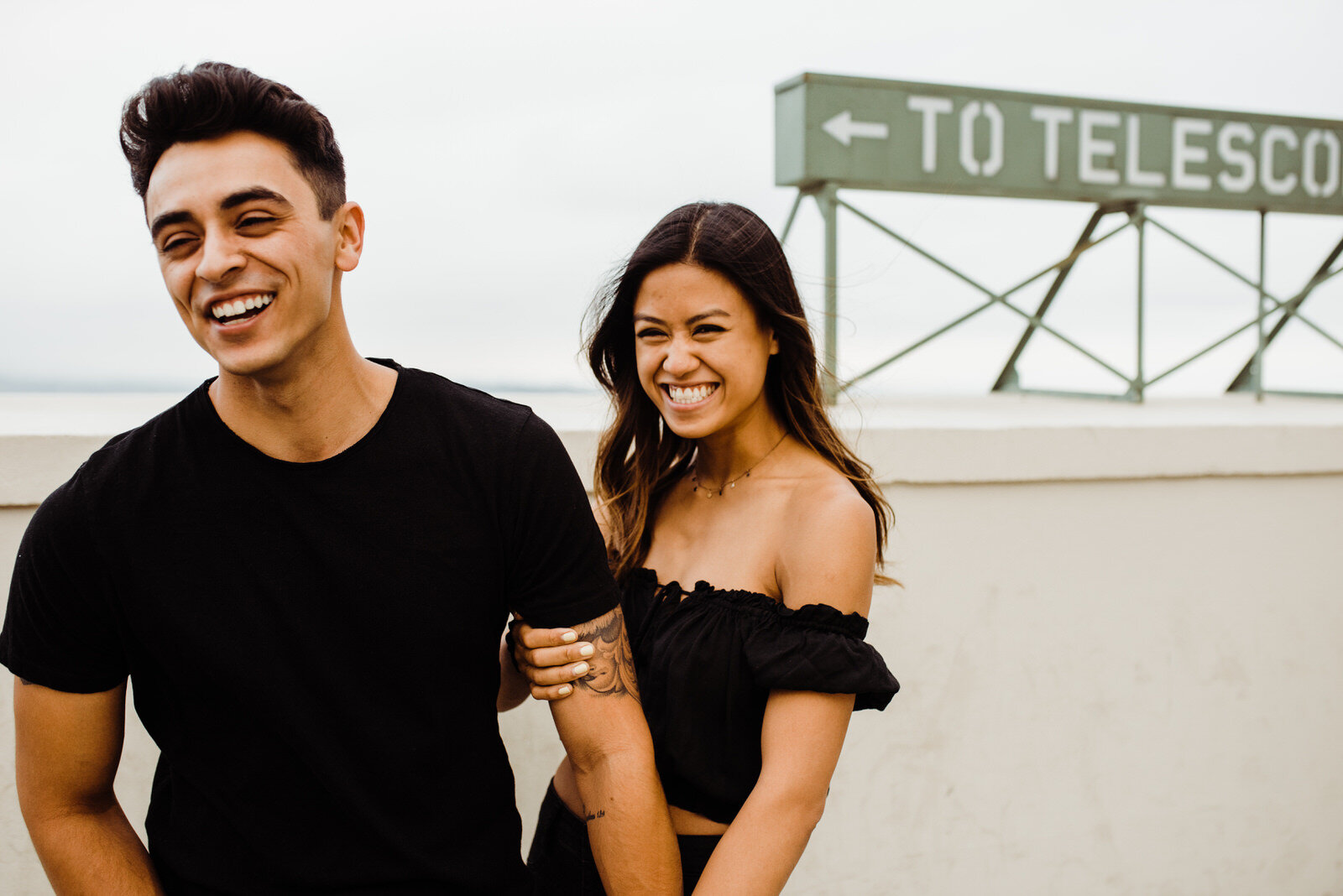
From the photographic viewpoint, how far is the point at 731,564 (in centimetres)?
177

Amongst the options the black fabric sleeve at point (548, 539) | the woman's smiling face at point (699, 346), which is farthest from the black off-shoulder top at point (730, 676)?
the woman's smiling face at point (699, 346)

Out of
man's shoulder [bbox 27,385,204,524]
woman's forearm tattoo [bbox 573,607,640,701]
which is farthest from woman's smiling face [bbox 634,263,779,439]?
man's shoulder [bbox 27,385,204,524]

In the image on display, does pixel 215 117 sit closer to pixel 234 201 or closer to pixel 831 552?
pixel 234 201

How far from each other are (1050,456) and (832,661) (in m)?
1.71

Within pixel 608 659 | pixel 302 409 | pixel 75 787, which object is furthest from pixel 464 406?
pixel 75 787

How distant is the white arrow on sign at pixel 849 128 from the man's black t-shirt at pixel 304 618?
2.36 metres

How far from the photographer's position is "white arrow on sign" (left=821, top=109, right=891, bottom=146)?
3.54m

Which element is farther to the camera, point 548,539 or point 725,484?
point 725,484

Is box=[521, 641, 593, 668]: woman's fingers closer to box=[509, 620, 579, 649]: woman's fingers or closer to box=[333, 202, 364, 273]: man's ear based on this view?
box=[509, 620, 579, 649]: woman's fingers

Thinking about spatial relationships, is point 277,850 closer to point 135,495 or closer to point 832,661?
point 135,495

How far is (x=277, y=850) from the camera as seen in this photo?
5.00ft

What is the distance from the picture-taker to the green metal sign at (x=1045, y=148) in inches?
140

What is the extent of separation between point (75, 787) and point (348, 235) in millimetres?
967

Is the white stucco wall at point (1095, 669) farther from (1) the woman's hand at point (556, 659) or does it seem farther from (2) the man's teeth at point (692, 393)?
(1) the woman's hand at point (556, 659)
